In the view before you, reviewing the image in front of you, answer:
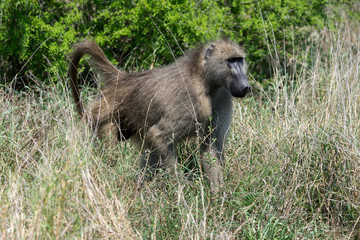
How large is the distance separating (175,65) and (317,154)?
1.34m

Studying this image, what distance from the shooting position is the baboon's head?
3.72 metres

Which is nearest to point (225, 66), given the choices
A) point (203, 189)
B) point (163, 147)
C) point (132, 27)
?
point (163, 147)

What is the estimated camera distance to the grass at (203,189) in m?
2.68

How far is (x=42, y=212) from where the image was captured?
2.54m

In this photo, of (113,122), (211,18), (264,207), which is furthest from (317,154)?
(211,18)

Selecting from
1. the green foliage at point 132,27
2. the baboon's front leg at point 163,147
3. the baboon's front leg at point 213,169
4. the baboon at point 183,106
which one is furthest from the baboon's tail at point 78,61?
the baboon's front leg at point 213,169

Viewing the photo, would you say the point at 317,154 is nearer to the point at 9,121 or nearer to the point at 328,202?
the point at 328,202

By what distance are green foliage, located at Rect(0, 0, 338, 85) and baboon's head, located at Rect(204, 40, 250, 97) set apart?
91 centimetres

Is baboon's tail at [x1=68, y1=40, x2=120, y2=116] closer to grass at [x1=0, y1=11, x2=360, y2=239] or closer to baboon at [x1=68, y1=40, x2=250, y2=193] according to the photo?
baboon at [x1=68, y1=40, x2=250, y2=193]

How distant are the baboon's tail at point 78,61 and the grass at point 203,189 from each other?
34 centimetres

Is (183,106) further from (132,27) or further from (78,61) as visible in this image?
(132,27)

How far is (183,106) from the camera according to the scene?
3.77m

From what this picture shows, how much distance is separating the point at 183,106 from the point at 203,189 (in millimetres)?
653

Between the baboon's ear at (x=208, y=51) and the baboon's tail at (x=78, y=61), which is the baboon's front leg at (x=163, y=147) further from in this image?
the baboon's tail at (x=78, y=61)
